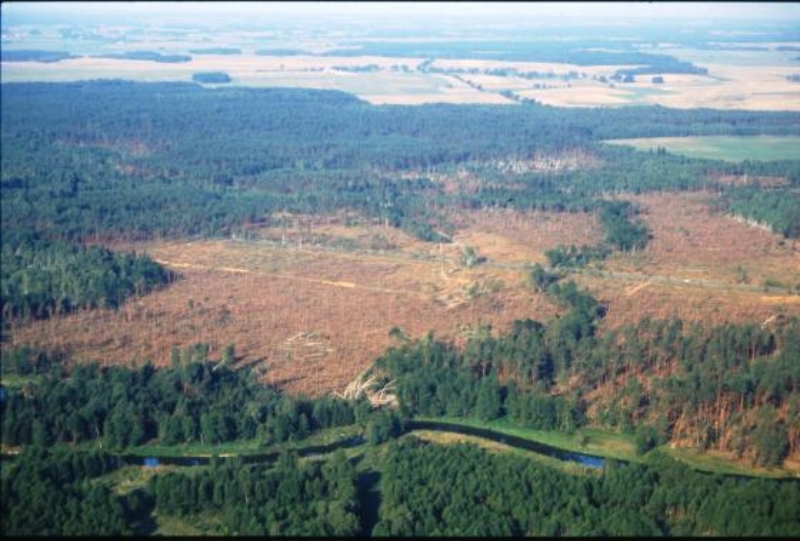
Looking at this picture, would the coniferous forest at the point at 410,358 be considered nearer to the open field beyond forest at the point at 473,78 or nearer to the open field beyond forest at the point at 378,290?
the open field beyond forest at the point at 378,290

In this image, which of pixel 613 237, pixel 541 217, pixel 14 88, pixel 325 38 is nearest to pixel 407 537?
pixel 613 237

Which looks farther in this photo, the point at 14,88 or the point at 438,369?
the point at 14,88

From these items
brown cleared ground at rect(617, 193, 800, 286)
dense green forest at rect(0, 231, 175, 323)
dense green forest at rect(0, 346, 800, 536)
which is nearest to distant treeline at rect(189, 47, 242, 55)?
brown cleared ground at rect(617, 193, 800, 286)

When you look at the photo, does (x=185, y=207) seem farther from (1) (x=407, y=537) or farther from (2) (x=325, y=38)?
(2) (x=325, y=38)

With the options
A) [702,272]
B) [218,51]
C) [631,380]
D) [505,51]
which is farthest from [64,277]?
[218,51]

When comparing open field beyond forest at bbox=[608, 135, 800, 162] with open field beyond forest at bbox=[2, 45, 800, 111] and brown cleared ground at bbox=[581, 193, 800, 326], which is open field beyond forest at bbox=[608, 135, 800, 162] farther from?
brown cleared ground at bbox=[581, 193, 800, 326]

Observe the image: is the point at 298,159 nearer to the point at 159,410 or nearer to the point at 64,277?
the point at 64,277
